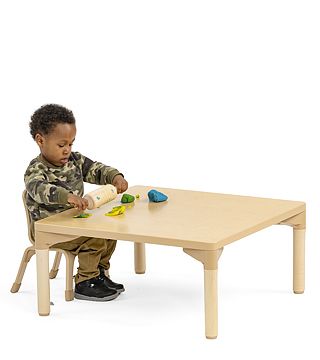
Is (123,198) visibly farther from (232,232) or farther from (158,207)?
(232,232)

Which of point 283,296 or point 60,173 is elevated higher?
point 60,173

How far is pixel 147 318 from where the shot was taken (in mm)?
6270

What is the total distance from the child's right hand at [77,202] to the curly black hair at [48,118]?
0.38m

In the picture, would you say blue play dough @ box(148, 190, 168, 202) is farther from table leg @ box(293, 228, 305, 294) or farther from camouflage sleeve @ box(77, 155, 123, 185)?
table leg @ box(293, 228, 305, 294)

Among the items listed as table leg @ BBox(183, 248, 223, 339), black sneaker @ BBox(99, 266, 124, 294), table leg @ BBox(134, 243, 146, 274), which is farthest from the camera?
table leg @ BBox(134, 243, 146, 274)

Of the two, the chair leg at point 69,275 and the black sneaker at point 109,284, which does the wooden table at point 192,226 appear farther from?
the black sneaker at point 109,284

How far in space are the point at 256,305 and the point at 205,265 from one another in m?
0.77

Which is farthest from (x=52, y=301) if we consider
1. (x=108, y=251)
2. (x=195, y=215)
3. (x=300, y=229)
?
(x=300, y=229)

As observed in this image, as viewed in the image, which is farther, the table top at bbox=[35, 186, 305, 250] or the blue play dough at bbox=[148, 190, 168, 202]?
the blue play dough at bbox=[148, 190, 168, 202]

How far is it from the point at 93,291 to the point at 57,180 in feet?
1.85

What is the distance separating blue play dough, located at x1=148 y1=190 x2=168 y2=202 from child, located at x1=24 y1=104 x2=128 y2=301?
0.95ft

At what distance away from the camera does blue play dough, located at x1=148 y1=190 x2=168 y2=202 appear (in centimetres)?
667

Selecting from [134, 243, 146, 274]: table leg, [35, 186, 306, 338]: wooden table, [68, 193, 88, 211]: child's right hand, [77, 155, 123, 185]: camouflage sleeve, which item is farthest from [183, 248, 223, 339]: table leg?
[134, 243, 146, 274]: table leg

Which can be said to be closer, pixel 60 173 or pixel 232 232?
pixel 232 232
